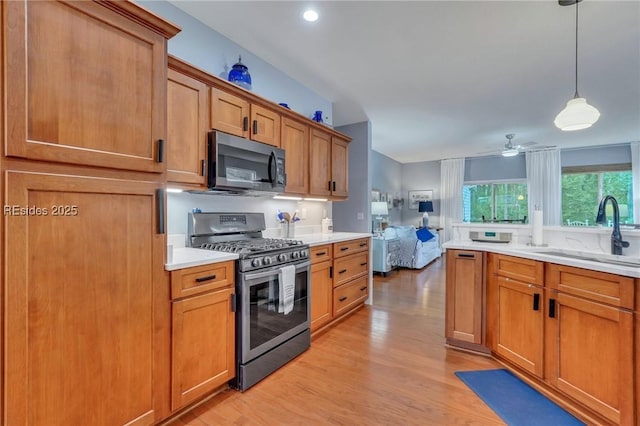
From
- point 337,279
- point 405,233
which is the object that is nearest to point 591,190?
point 405,233

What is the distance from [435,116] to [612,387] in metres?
3.95

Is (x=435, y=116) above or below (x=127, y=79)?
above

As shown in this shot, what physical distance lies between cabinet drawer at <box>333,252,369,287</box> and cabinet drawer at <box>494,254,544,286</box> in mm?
1451

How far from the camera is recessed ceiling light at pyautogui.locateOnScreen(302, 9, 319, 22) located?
2.19m

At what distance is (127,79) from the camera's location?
1.47 metres

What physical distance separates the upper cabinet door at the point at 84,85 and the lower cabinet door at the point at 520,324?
2.51m

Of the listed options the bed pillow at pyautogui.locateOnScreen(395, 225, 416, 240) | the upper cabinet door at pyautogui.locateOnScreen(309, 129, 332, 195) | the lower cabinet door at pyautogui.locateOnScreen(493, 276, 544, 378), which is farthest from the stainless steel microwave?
the bed pillow at pyautogui.locateOnScreen(395, 225, 416, 240)

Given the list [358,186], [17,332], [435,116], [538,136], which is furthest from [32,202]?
[538,136]

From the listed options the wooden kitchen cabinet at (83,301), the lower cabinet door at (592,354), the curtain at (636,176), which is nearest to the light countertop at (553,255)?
the lower cabinet door at (592,354)

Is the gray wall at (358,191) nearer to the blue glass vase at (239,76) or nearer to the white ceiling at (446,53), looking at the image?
the white ceiling at (446,53)

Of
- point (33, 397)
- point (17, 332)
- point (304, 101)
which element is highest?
point (304, 101)

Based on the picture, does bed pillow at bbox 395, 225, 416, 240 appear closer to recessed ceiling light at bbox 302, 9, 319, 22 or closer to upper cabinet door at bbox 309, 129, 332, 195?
upper cabinet door at bbox 309, 129, 332, 195

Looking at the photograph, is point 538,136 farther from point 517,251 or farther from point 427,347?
point 427,347

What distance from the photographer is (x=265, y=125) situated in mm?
2676
